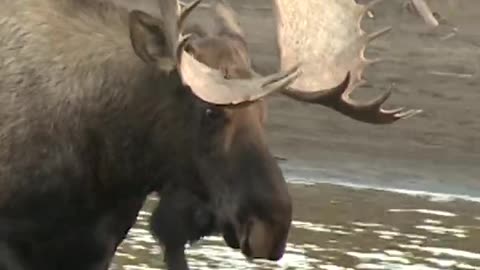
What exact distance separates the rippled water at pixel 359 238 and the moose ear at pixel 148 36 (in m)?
2.38

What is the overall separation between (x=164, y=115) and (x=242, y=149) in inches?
14.0

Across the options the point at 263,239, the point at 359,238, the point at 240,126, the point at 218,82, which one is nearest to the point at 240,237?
the point at 263,239

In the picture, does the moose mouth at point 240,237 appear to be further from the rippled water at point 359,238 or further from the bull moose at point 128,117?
the rippled water at point 359,238

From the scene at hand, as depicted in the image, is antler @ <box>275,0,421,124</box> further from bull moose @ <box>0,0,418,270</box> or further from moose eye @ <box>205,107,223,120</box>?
moose eye @ <box>205,107,223,120</box>

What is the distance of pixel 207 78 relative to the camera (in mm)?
6754

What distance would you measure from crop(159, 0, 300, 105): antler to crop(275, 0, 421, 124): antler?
0.78 ft

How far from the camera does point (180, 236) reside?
7438 mm

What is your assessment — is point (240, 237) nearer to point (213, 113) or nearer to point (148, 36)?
point (213, 113)

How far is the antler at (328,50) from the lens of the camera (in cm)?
704

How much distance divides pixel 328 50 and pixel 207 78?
25.3 inches

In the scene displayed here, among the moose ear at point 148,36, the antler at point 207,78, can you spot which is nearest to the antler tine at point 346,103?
the antler at point 207,78

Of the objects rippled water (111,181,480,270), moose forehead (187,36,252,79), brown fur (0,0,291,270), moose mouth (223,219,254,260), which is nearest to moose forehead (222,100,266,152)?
brown fur (0,0,291,270)

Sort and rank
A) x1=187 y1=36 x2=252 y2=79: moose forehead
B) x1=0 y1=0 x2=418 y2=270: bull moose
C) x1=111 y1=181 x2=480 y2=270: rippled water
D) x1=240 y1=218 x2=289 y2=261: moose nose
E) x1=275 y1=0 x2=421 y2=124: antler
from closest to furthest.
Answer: x1=240 y1=218 x2=289 y2=261: moose nose → x1=0 y1=0 x2=418 y2=270: bull moose → x1=187 y1=36 x2=252 y2=79: moose forehead → x1=275 y1=0 x2=421 y2=124: antler → x1=111 y1=181 x2=480 y2=270: rippled water

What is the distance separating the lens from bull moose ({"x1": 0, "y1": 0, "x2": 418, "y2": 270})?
22.2 ft
